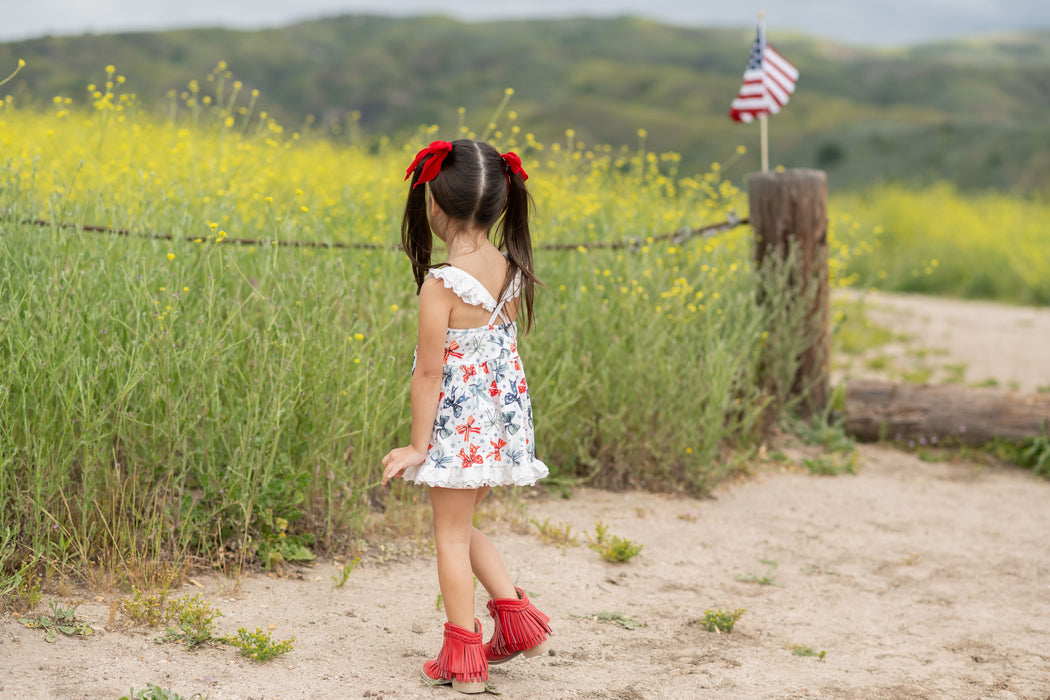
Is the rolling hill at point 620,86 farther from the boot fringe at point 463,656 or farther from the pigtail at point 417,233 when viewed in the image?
the boot fringe at point 463,656

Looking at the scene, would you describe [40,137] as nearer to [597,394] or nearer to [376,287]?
[376,287]

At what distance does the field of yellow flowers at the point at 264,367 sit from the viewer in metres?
3.52

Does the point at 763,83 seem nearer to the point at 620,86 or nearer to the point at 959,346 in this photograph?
the point at 959,346

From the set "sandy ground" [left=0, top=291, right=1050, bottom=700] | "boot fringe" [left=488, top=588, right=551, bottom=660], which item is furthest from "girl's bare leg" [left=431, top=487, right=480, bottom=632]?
"sandy ground" [left=0, top=291, right=1050, bottom=700]

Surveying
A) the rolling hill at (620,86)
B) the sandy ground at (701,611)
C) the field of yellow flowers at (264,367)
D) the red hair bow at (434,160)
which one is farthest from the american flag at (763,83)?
the rolling hill at (620,86)

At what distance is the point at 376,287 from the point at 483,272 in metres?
2.06

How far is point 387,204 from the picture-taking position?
6.37 m

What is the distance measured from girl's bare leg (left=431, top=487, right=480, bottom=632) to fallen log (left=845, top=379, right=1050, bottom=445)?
13.6 feet

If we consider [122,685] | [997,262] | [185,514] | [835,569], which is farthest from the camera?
[997,262]

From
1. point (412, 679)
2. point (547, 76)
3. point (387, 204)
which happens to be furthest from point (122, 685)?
point (547, 76)

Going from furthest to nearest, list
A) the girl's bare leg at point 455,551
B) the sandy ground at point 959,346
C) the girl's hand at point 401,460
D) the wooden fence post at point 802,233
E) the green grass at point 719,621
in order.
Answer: the sandy ground at point 959,346 → the wooden fence post at point 802,233 → the green grass at point 719,621 → the girl's bare leg at point 455,551 → the girl's hand at point 401,460

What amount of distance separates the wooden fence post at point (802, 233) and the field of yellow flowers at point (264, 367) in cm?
20

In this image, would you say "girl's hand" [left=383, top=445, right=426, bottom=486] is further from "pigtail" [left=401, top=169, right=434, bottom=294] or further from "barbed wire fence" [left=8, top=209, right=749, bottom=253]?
"barbed wire fence" [left=8, top=209, right=749, bottom=253]

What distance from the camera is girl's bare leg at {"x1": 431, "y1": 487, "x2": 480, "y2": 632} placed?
294cm
